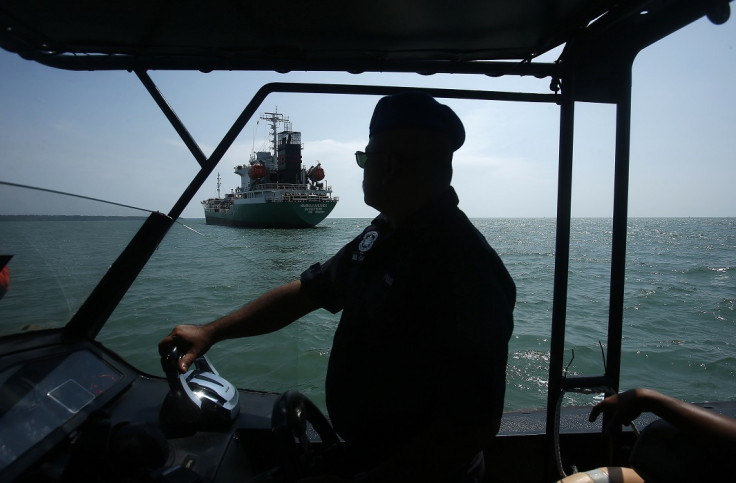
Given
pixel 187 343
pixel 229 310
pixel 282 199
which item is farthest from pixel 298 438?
pixel 282 199

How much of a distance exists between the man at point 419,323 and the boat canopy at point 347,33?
532 mm

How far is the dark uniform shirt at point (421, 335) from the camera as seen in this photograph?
1048 millimetres

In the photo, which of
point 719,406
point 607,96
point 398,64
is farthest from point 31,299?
point 719,406

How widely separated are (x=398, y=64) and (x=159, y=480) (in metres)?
1.73

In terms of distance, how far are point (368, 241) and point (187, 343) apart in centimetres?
76

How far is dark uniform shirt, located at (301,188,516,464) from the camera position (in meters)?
1.05

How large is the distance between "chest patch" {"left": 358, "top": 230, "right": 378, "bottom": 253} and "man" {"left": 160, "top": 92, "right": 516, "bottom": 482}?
0.01 metres

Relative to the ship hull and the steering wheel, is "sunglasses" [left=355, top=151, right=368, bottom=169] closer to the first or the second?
the steering wheel

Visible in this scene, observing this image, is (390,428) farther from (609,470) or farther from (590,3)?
(590,3)

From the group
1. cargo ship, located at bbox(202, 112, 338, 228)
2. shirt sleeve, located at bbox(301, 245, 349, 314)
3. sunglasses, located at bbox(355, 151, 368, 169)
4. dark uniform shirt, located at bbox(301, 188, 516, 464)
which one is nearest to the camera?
dark uniform shirt, located at bbox(301, 188, 516, 464)

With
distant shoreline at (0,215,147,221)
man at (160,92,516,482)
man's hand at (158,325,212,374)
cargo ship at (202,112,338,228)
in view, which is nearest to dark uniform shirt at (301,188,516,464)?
man at (160,92,516,482)

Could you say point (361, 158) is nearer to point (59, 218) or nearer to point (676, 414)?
point (59, 218)

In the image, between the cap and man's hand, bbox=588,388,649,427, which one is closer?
the cap

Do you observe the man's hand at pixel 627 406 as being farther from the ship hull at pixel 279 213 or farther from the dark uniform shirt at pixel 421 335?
the ship hull at pixel 279 213
